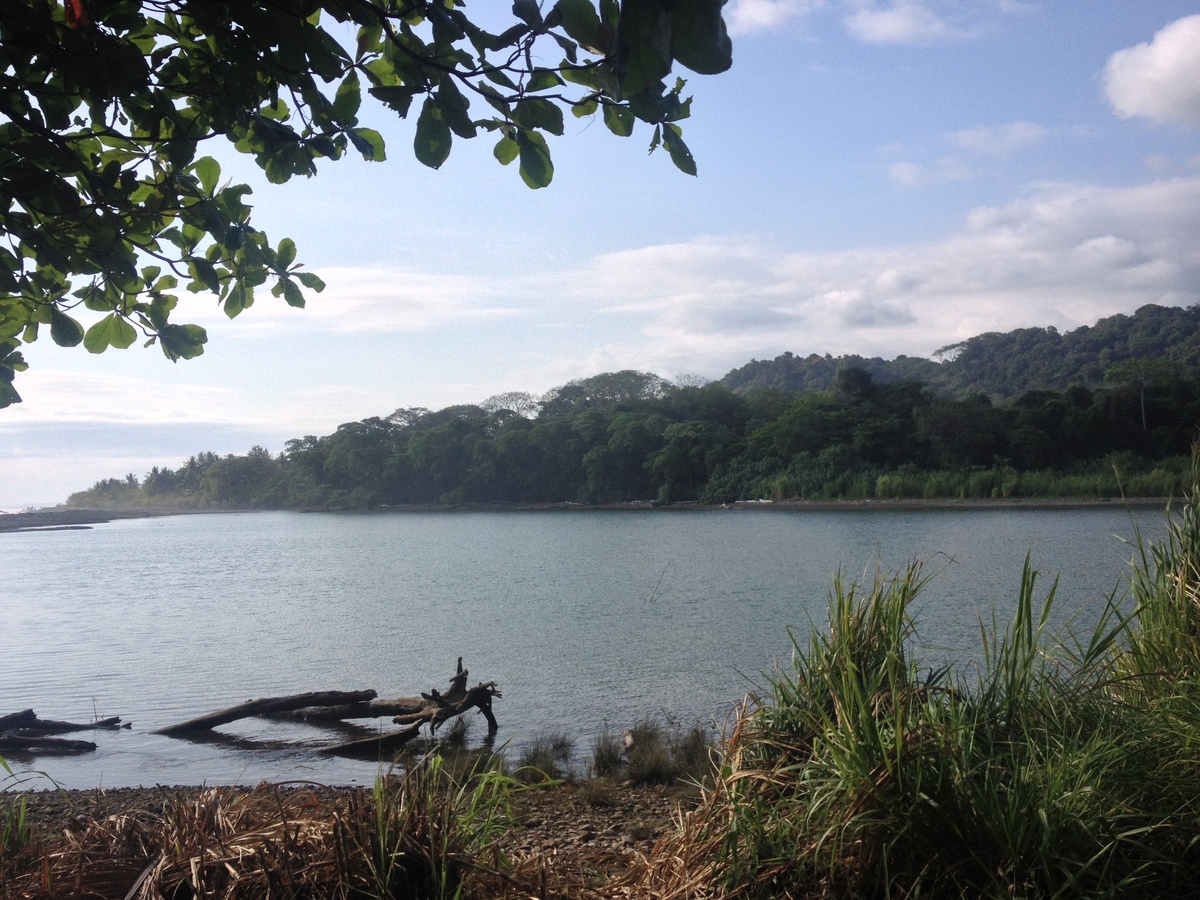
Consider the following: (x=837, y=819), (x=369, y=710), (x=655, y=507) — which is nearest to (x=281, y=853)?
(x=837, y=819)

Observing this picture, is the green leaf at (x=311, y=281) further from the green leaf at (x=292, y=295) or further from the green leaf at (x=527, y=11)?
the green leaf at (x=527, y=11)

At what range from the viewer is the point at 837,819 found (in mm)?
2566

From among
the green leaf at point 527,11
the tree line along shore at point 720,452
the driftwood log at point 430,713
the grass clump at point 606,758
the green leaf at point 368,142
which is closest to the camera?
the green leaf at point 527,11

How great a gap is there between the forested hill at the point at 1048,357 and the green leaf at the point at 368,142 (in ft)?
163

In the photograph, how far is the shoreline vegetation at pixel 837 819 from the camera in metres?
2.13

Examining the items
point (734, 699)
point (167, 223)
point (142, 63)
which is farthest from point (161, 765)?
point (142, 63)

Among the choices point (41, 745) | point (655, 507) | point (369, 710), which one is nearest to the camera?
point (41, 745)

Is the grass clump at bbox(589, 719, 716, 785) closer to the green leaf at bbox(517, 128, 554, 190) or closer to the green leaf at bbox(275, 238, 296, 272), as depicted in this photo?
the green leaf at bbox(275, 238, 296, 272)

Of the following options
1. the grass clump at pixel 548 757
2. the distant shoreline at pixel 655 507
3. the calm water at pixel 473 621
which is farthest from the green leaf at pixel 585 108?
the distant shoreline at pixel 655 507

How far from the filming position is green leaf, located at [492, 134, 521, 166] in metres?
2.38

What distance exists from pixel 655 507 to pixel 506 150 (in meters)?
57.7

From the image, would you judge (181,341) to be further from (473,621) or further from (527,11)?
(473,621)

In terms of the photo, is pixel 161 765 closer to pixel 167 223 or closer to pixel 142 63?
pixel 167 223

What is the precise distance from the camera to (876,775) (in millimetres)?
2564
